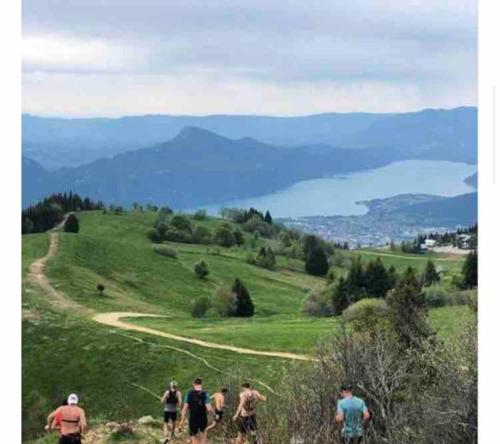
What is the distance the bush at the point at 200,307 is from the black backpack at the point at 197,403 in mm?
39789

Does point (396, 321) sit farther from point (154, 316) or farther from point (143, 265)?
point (143, 265)

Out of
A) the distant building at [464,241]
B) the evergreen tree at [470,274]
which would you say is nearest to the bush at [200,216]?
the distant building at [464,241]

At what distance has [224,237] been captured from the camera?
A: 83625mm

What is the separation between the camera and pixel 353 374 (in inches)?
642

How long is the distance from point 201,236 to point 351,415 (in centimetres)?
7043

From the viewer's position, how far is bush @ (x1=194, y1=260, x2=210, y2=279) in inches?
2672

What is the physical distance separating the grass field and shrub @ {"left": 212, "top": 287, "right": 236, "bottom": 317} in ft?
6.59

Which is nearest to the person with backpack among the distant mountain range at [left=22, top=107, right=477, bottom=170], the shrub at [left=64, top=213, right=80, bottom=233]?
the shrub at [left=64, top=213, right=80, bottom=233]

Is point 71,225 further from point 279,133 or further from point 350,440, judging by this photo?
point 279,133

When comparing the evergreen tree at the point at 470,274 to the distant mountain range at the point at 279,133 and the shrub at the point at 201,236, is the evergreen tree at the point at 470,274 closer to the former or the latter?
the shrub at the point at 201,236

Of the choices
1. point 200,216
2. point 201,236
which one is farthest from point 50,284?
point 200,216

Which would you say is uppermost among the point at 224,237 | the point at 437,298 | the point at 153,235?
the point at 153,235

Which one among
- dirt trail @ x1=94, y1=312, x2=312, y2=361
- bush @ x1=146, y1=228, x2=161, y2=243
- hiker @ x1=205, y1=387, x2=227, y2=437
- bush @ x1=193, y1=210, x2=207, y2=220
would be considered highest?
bush @ x1=193, y1=210, x2=207, y2=220

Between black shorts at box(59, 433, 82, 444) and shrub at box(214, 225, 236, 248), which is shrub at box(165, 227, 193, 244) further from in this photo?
black shorts at box(59, 433, 82, 444)
